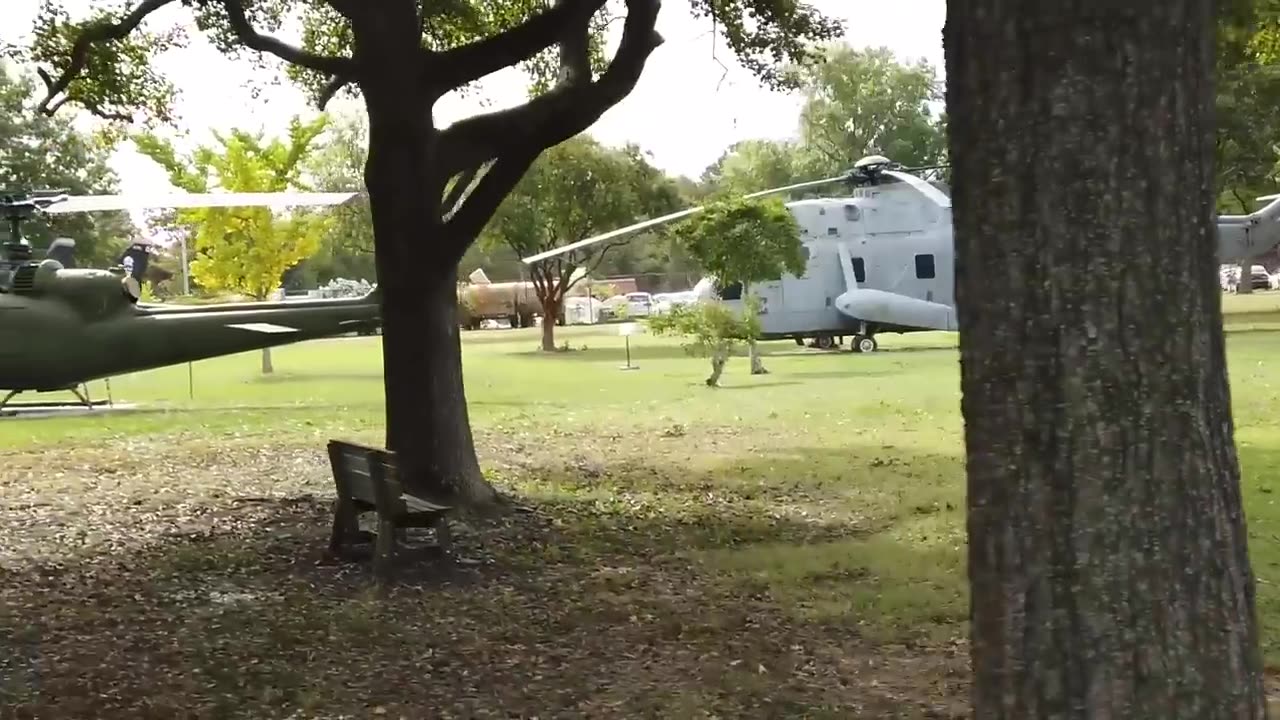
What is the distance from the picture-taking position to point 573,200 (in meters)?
30.6

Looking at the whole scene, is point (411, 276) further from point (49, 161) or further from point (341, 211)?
point (49, 161)

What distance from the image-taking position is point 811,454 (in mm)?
10961

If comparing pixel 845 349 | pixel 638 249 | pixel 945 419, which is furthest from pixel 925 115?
pixel 945 419

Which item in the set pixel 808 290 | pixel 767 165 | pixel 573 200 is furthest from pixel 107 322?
pixel 767 165

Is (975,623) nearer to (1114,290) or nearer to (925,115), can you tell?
(1114,290)

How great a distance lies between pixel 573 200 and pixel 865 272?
28.9 feet

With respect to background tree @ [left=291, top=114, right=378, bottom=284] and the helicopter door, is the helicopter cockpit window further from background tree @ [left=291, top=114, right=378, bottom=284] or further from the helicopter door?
background tree @ [left=291, top=114, right=378, bottom=284]

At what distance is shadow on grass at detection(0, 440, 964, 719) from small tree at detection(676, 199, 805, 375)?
13430 mm

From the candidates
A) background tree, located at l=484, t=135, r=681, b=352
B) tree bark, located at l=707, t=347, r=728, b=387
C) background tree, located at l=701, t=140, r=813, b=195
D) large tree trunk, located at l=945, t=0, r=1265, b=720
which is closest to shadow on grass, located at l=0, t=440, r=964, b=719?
large tree trunk, located at l=945, t=0, r=1265, b=720

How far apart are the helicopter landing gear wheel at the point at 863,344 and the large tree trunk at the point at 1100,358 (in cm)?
2381

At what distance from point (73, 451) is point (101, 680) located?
810 centimetres

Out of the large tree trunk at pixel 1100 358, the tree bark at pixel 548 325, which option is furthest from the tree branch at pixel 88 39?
the tree bark at pixel 548 325

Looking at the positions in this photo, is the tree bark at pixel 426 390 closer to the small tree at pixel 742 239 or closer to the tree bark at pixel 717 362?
the tree bark at pixel 717 362

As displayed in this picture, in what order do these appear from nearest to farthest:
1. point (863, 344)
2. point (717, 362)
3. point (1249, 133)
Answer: point (717, 362), point (863, 344), point (1249, 133)
